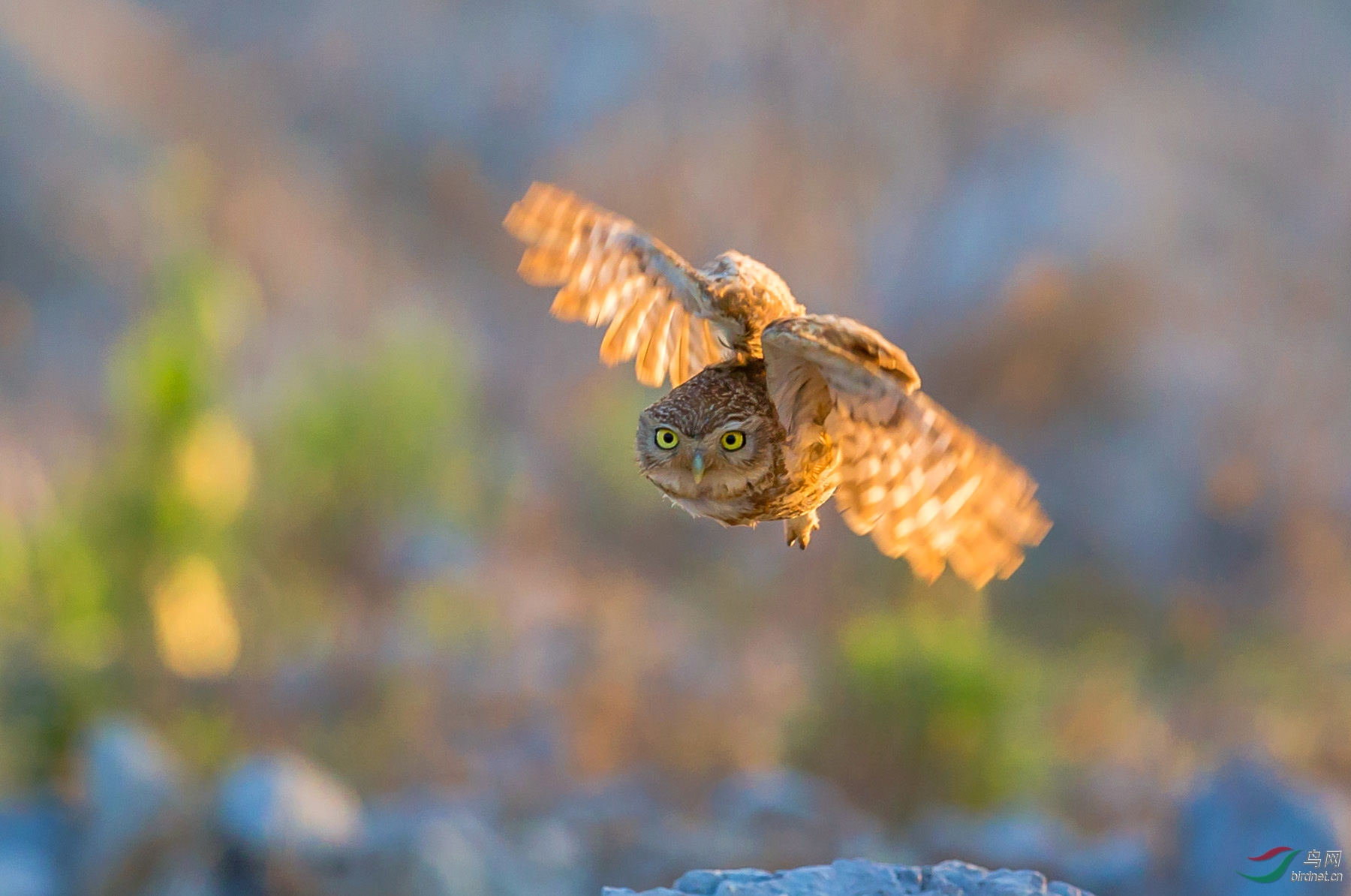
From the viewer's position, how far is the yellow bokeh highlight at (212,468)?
5242 mm

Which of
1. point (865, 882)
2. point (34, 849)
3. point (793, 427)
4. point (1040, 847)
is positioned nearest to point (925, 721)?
point (1040, 847)

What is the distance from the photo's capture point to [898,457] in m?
1.49

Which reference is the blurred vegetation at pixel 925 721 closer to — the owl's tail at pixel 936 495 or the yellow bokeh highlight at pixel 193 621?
the yellow bokeh highlight at pixel 193 621

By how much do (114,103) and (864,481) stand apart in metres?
9.95

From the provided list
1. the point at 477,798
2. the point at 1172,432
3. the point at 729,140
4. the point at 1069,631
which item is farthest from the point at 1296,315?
the point at 477,798

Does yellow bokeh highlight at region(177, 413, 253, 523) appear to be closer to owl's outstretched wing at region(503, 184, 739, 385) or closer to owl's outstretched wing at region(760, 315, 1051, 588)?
owl's outstretched wing at region(503, 184, 739, 385)

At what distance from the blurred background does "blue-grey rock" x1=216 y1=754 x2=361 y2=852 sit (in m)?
0.02

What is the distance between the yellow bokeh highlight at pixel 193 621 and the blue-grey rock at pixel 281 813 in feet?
3.80

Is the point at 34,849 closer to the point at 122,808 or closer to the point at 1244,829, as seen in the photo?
the point at 122,808

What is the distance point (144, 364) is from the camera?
5.27 meters

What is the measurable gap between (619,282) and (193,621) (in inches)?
176

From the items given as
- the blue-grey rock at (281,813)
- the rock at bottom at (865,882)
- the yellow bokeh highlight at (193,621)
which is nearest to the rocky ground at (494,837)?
the blue-grey rock at (281,813)

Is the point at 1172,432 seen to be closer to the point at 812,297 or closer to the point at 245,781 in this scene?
the point at 812,297

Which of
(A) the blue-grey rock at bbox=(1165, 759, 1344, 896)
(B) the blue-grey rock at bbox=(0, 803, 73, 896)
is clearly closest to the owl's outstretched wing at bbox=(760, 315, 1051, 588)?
(A) the blue-grey rock at bbox=(1165, 759, 1344, 896)
